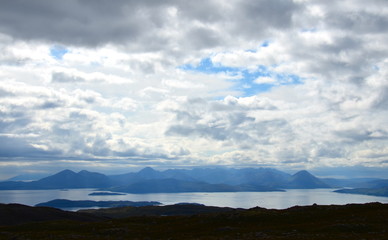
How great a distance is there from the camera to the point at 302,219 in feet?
206

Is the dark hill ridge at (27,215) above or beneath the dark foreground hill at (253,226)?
beneath

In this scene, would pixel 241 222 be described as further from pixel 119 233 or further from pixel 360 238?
pixel 360 238

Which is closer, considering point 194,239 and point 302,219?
point 194,239

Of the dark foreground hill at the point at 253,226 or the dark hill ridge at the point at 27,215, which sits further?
the dark hill ridge at the point at 27,215

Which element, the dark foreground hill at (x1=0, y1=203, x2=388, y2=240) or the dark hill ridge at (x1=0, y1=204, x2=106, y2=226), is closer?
the dark foreground hill at (x1=0, y1=203, x2=388, y2=240)

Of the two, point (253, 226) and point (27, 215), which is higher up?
point (253, 226)

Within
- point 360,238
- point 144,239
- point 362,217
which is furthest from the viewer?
point 362,217

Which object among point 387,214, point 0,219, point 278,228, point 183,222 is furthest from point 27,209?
point 387,214

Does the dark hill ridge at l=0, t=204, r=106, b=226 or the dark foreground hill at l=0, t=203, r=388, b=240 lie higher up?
the dark foreground hill at l=0, t=203, r=388, b=240

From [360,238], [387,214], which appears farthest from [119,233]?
[387,214]

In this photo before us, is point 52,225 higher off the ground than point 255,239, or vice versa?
point 255,239

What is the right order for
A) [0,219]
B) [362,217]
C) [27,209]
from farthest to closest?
[27,209]
[0,219]
[362,217]

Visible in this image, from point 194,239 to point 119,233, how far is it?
1980 centimetres

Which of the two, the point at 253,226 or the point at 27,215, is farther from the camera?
the point at 27,215
